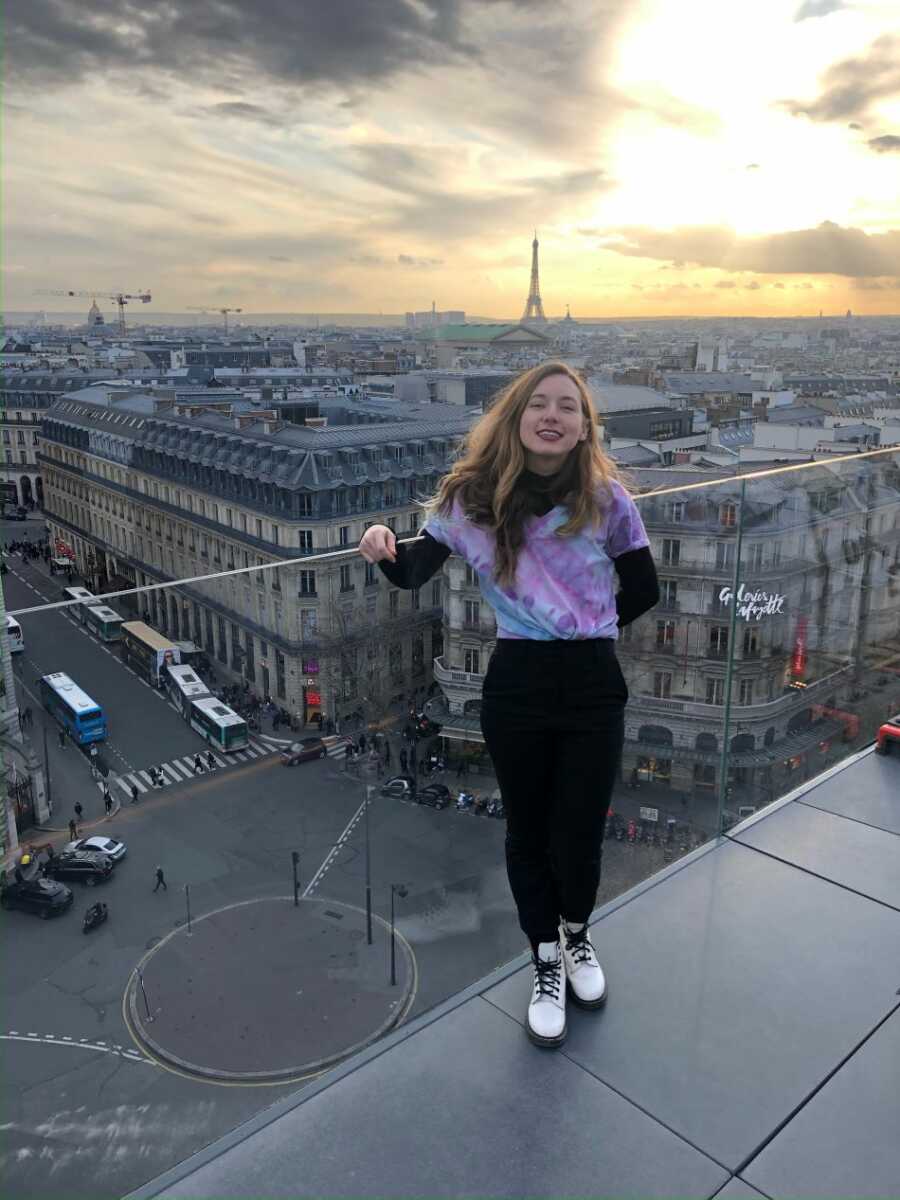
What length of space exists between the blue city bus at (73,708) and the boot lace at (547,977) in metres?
3.38

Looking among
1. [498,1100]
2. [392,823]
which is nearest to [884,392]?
[392,823]

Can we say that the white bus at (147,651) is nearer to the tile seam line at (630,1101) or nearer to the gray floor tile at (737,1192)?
the tile seam line at (630,1101)

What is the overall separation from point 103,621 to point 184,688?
7.84 feet

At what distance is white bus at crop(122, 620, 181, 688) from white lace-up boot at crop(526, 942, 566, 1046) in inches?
110

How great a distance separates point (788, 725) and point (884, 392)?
62036 mm

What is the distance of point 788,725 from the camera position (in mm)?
4172

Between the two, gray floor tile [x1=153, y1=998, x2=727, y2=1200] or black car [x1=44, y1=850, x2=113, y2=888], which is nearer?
gray floor tile [x1=153, y1=998, x2=727, y2=1200]

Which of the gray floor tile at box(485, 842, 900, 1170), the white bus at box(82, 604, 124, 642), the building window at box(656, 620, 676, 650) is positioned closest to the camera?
the gray floor tile at box(485, 842, 900, 1170)

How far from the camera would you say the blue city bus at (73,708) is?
5316 mm

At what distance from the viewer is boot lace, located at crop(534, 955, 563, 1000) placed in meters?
2.46

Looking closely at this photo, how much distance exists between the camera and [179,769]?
5898 millimetres

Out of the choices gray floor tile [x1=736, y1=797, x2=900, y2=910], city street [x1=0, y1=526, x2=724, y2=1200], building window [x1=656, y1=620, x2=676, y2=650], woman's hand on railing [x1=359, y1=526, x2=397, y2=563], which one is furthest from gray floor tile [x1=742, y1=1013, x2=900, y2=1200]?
city street [x1=0, y1=526, x2=724, y2=1200]

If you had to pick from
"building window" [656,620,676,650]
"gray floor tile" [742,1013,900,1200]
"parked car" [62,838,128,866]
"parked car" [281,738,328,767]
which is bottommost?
"parked car" [62,838,128,866]

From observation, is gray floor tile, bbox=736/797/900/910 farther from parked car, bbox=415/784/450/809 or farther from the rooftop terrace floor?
parked car, bbox=415/784/450/809
